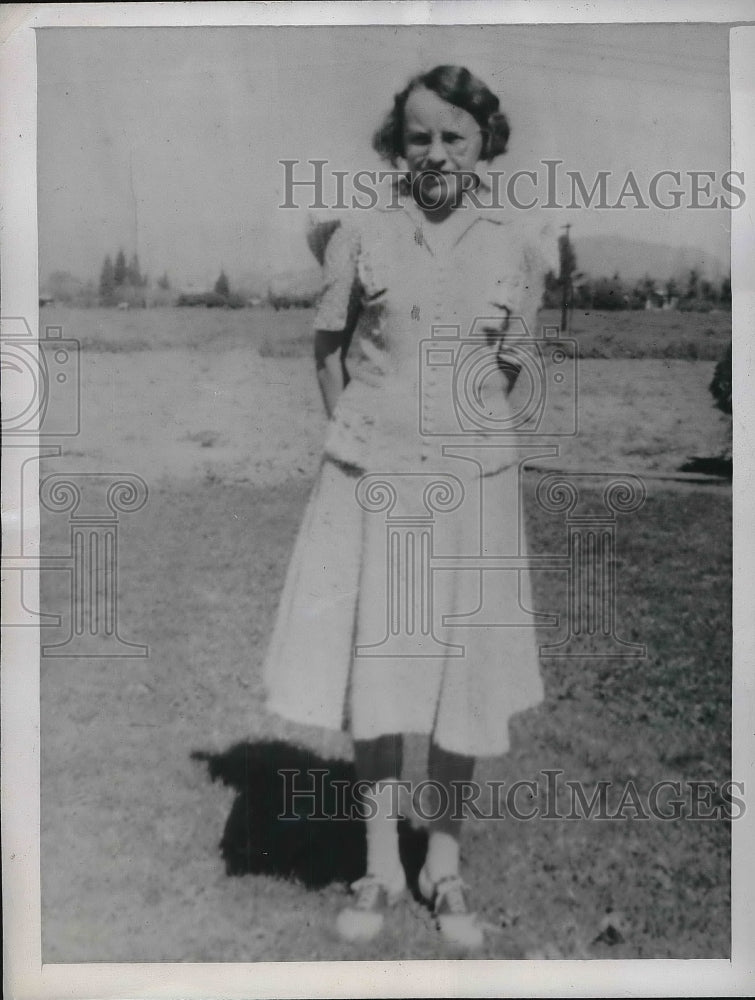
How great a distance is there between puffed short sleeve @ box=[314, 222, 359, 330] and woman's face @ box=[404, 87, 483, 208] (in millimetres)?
241

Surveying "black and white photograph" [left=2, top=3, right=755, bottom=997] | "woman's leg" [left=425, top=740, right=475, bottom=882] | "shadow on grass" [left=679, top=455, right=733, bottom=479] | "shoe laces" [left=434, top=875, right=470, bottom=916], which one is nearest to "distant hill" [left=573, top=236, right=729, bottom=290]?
"black and white photograph" [left=2, top=3, right=755, bottom=997]

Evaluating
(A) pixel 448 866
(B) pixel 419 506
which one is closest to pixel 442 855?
(A) pixel 448 866

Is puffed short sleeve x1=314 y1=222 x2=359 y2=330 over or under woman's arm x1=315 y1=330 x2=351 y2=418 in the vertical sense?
over

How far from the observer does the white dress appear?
303cm

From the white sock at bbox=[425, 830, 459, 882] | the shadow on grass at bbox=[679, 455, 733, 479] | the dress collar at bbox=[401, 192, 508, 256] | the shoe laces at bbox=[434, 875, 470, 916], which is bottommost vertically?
the shoe laces at bbox=[434, 875, 470, 916]

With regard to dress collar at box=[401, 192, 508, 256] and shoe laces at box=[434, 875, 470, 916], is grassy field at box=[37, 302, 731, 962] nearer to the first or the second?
shoe laces at box=[434, 875, 470, 916]

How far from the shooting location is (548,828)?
3084 millimetres

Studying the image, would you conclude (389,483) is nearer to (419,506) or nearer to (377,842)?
(419,506)

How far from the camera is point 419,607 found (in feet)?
10.0

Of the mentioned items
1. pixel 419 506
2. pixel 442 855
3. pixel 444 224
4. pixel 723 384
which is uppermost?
pixel 444 224

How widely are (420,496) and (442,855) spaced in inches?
41.8

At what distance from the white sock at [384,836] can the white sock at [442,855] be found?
0.09 metres

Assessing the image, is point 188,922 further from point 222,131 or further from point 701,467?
point 222,131

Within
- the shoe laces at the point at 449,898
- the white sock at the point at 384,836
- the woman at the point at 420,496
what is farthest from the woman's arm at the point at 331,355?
the shoe laces at the point at 449,898
